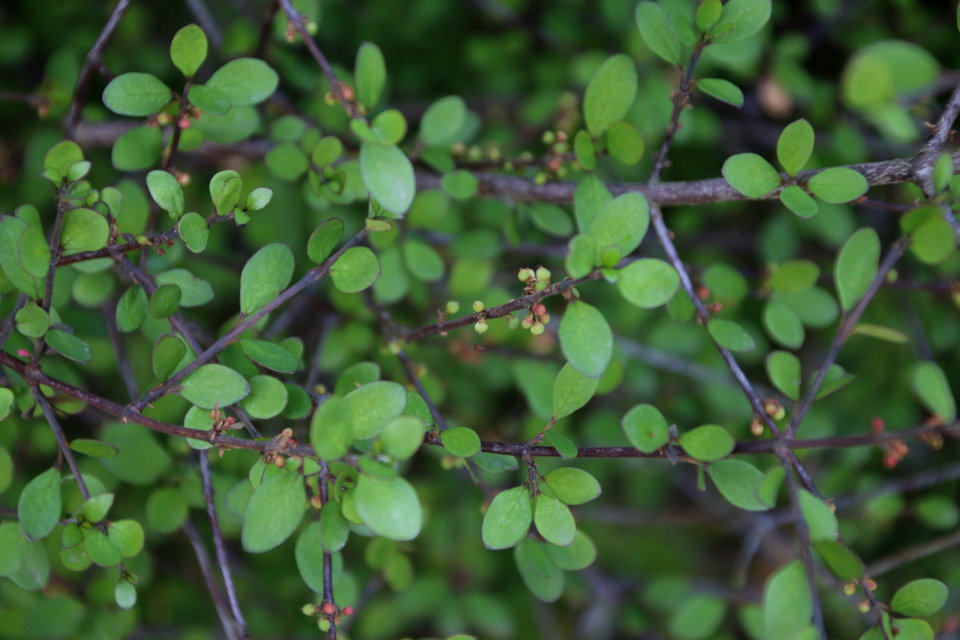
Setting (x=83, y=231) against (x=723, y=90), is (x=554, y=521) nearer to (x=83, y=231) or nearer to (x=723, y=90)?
(x=723, y=90)


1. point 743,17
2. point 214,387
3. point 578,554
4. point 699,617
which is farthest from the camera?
point 699,617

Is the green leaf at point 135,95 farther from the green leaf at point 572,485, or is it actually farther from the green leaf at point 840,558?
the green leaf at point 840,558

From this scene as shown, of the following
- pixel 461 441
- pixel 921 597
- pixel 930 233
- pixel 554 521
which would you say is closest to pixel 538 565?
pixel 554 521

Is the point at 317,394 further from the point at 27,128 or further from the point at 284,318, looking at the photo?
the point at 27,128

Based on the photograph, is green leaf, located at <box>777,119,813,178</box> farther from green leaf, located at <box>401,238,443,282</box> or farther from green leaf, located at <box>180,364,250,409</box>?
green leaf, located at <box>180,364,250,409</box>

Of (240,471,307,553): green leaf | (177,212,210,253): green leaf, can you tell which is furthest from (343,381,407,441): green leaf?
(177,212,210,253): green leaf

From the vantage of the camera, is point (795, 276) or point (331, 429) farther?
point (795, 276)
